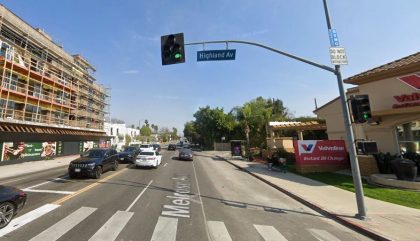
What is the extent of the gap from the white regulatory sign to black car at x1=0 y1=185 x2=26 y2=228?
11441 millimetres

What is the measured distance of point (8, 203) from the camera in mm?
7230

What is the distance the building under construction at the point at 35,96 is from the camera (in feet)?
88.5

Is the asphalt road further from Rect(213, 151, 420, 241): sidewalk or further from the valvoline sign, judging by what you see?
the valvoline sign

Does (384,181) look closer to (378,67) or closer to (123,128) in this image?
(378,67)

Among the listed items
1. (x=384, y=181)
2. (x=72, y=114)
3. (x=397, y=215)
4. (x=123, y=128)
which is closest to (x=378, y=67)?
(x=384, y=181)

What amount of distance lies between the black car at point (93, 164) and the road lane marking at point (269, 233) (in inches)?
437

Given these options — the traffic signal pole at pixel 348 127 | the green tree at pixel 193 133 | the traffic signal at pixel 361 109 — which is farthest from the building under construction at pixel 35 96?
the green tree at pixel 193 133

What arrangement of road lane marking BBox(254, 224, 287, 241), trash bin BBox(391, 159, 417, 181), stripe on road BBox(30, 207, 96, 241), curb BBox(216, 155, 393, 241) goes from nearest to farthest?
stripe on road BBox(30, 207, 96, 241)
road lane marking BBox(254, 224, 287, 241)
curb BBox(216, 155, 393, 241)
trash bin BBox(391, 159, 417, 181)

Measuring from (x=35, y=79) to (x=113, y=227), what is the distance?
34.7 m

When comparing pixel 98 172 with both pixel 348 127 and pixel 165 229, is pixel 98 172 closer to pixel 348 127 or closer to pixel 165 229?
pixel 165 229

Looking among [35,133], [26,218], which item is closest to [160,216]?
[26,218]

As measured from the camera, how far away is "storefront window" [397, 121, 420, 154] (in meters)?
16.5

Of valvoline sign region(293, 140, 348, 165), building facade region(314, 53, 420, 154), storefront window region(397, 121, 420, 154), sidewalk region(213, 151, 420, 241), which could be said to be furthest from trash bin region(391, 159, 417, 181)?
valvoline sign region(293, 140, 348, 165)

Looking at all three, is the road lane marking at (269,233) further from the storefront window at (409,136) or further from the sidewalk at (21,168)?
the sidewalk at (21,168)
